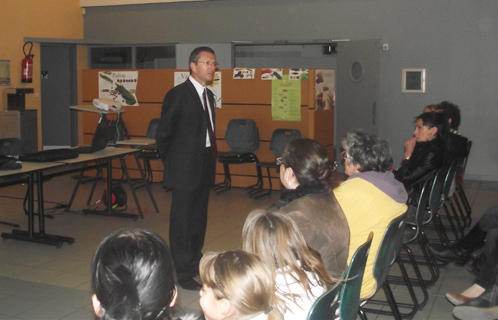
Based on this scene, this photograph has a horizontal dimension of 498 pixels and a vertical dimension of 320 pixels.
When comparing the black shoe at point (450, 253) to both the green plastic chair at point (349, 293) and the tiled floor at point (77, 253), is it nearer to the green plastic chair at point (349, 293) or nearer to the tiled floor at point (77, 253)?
the tiled floor at point (77, 253)

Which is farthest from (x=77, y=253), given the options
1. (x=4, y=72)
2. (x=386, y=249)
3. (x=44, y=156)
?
(x=4, y=72)

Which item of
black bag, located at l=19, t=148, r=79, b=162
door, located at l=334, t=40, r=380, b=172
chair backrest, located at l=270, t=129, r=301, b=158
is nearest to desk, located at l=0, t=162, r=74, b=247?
black bag, located at l=19, t=148, r=79, b=162

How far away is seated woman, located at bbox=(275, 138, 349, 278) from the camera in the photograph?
7.02ft

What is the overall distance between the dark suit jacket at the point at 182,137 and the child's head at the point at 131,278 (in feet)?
8.01

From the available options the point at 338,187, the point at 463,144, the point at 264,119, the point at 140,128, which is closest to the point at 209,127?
the point at 338,187

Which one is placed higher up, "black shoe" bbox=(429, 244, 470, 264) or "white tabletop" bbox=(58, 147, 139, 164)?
"white tabletop" bbox=(58, 147, 139, 164)

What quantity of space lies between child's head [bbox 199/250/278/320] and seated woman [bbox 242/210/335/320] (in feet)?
0.88

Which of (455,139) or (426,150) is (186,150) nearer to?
(426,150)

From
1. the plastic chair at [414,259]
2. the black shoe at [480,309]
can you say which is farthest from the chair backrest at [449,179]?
the black shoe at [480,309]

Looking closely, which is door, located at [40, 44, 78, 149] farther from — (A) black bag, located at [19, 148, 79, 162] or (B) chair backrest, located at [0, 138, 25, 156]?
(A) black bag, located at [19, 148, 79, 162]

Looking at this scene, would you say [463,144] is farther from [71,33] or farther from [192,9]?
[71,33]

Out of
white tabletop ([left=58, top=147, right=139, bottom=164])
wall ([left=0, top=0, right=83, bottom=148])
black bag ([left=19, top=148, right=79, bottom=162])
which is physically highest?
wall ([left=0, top=0, right=83, bottom=148])

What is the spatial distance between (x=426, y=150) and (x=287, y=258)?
9.19 ft

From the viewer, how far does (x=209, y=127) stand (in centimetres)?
379
